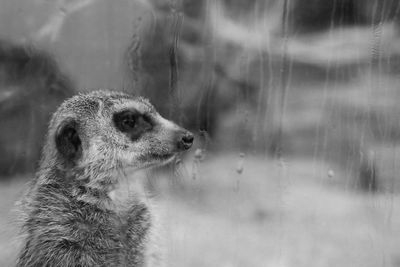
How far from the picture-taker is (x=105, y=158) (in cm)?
190

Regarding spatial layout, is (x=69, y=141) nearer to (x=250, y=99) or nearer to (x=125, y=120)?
(x=125, y=120)

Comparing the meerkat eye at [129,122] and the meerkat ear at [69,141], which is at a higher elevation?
the meerkat eye at [129,122]

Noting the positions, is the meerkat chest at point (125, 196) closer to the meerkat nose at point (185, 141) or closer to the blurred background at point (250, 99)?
the meerkat nose at point (185, 141)

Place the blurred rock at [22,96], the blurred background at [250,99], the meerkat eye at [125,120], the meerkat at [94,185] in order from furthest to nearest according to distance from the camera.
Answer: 1. the blurred rock at [22,96]
2. the blurred background at [250,99]
3. the meerkat eye at [125,120]
4. the meerkat at [94,185]

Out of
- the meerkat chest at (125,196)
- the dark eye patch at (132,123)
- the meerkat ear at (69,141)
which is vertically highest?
the dark eye patch at (132,123)

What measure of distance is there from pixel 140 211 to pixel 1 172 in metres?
1.64

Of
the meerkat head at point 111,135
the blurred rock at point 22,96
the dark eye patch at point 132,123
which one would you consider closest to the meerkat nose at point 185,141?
the meerkat head at point 111,135

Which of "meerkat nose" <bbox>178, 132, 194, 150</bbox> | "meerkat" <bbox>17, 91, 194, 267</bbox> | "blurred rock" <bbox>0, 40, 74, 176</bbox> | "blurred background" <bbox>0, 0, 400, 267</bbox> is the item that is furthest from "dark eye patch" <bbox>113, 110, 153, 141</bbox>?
"blurred rock" <bbox>0, 40, 74, 176</bbox>

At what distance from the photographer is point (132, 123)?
6.54 ft

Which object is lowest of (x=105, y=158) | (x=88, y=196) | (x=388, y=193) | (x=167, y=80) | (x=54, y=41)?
(x=388, y=193)

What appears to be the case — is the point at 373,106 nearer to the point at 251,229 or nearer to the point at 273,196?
the point at 273,196

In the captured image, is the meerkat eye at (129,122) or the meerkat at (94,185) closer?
the meerkat at (94,185)

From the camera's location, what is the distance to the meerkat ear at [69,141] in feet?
6.22

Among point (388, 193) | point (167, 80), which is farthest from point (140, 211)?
point (388, 193)
